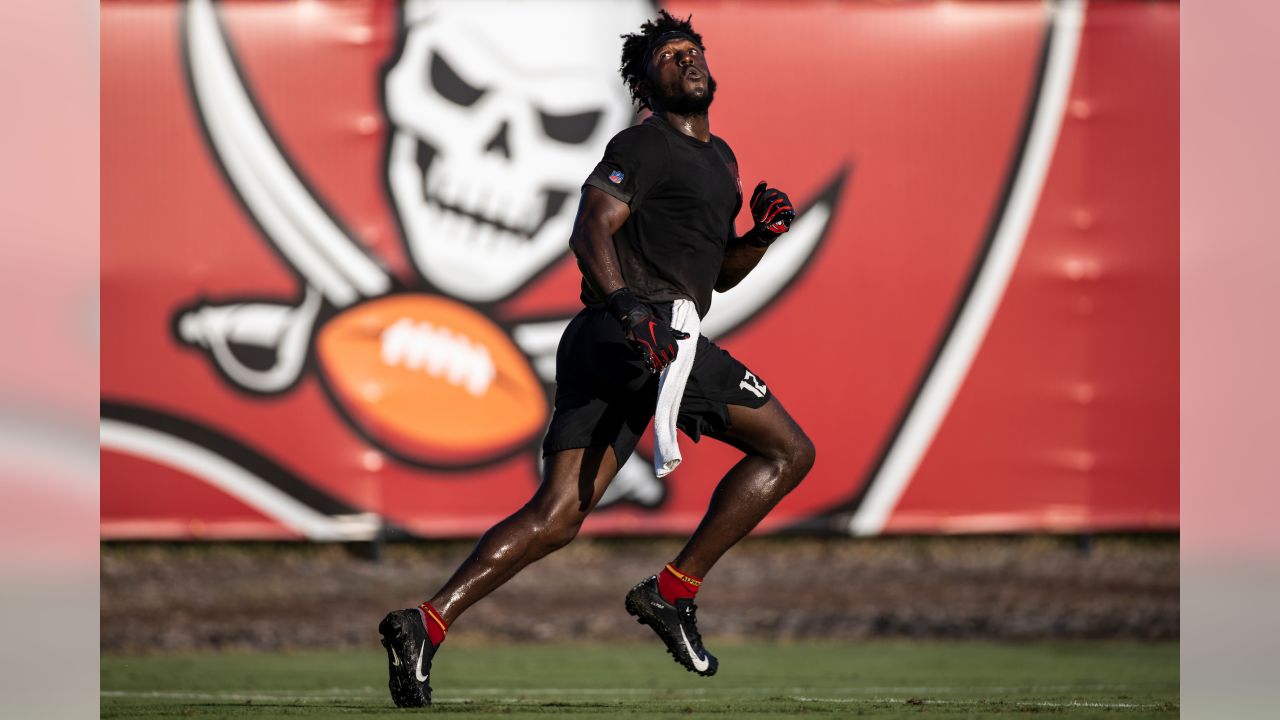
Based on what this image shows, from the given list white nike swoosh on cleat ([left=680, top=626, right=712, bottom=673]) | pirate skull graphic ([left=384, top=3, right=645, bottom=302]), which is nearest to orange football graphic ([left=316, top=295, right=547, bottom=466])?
pirate skull graphic ([left=384, top=3, right=645, bottom=302])

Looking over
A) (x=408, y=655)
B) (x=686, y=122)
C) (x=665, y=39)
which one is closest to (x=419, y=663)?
(x=408, y=655)

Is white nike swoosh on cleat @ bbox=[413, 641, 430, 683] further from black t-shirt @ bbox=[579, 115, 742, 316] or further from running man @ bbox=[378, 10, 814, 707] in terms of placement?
black t-shirt @ bbox=[579, 115, 742, 316]

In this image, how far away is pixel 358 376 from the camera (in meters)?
10.2

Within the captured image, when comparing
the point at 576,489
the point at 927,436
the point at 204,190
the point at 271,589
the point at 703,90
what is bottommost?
the point at 271,589

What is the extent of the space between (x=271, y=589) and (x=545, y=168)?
3.50 meters

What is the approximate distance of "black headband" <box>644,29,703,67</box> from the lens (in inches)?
221

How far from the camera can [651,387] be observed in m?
5.41

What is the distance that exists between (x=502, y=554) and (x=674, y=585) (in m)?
0.60

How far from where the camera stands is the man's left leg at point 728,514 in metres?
5.42

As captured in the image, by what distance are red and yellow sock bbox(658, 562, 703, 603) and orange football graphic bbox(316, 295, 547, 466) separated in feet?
15.9

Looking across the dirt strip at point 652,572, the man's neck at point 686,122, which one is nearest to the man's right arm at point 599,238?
the man's neck at point 686,122
